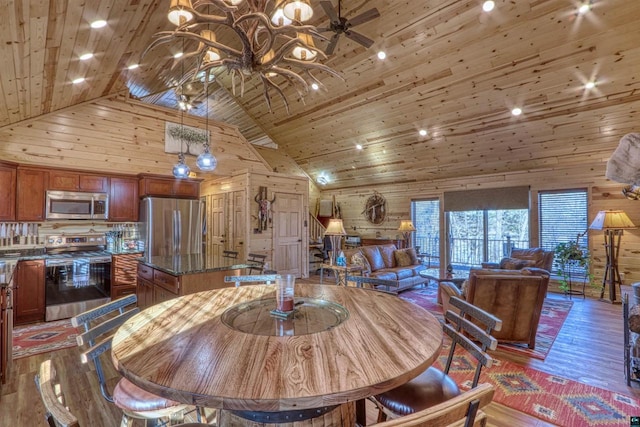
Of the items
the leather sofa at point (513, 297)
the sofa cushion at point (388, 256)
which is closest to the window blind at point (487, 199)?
the sofa cushion at point (388, 256)

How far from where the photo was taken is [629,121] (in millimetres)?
4699

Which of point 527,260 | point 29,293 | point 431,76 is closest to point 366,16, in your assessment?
point 431,76

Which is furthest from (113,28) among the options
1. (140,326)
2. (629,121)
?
(629,121)

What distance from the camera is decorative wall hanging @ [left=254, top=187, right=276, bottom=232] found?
6281 millimetres

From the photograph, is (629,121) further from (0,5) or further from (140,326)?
(0,5)

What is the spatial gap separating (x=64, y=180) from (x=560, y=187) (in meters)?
8.80

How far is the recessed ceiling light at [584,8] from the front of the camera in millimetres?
3524

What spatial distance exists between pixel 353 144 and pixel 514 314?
5.14 metres

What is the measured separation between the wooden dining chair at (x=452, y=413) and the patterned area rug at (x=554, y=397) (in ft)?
6.70

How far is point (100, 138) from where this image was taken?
5426mm

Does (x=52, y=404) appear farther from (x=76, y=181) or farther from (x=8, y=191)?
(x=76, y=181)

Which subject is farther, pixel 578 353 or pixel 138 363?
pixel 578 353

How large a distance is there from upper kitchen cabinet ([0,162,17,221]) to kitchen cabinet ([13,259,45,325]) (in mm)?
783

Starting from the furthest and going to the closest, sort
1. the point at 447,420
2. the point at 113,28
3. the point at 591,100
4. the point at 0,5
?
the point at 591,100 < the point at 113,28 < the point at 0,5 < the point at 447,420
